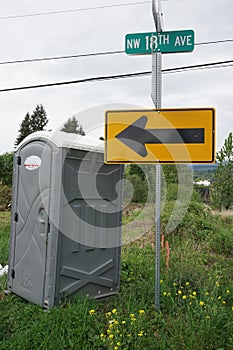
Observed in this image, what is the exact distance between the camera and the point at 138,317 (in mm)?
3062

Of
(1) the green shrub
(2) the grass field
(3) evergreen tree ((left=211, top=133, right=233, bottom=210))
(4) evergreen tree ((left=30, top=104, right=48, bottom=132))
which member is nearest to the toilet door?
(2) the grass field

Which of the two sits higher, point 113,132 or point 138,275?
point 113,132

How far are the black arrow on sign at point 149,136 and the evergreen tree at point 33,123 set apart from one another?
108 ft

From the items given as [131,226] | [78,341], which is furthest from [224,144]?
[78,341]

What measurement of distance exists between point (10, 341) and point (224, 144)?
1010 centimetres

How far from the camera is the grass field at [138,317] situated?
2.79m

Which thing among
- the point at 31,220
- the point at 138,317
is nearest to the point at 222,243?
the point at 138,317

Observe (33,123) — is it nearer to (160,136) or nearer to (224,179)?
(224,179)

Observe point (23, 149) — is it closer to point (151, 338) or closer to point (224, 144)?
point (151, 338)

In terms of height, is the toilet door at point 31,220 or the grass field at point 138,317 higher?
the toilet door at point 31,220

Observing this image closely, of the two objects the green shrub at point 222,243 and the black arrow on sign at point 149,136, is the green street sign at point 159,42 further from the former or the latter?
the green shrub at point 222,243

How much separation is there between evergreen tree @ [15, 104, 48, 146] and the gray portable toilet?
105ft

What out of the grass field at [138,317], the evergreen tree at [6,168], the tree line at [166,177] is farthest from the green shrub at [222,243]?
the evergreen tree at [6,168]

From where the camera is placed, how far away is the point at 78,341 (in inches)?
112
